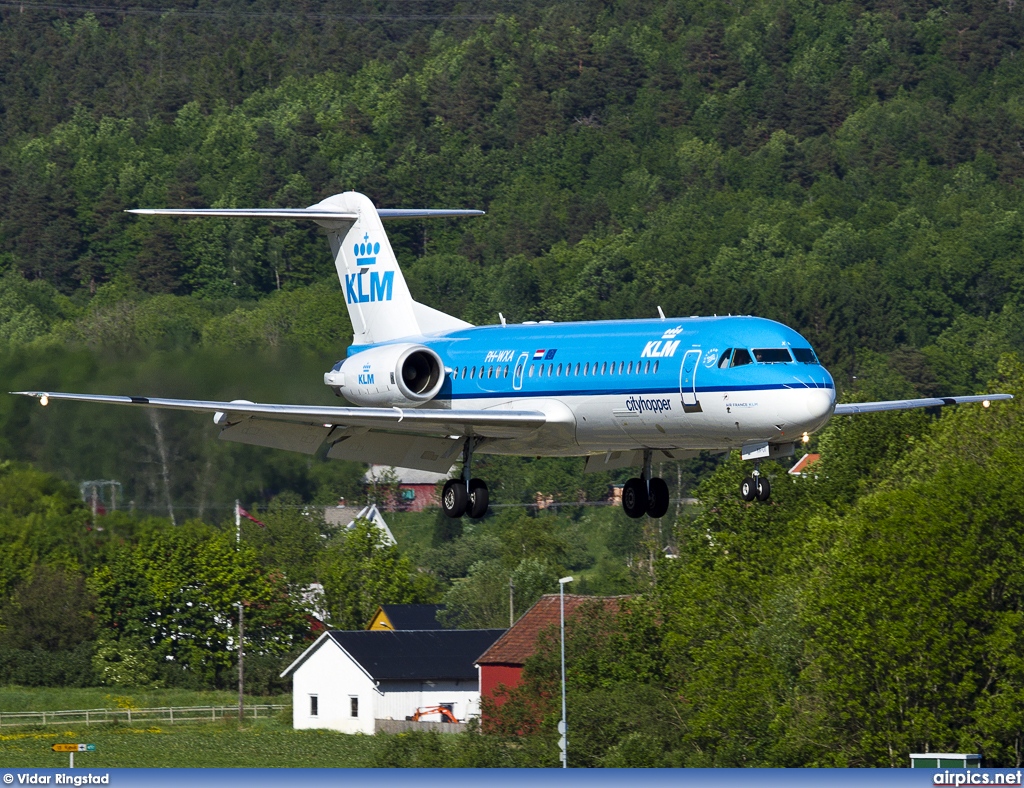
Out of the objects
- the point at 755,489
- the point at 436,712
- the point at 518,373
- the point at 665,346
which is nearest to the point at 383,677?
the point at 436,712

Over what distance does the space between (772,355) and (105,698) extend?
62.8 m

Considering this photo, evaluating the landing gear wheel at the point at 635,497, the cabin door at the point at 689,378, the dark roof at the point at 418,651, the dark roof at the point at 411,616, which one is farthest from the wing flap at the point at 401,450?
the dark roof at the point at 411,616

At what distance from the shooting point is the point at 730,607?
2594 inches

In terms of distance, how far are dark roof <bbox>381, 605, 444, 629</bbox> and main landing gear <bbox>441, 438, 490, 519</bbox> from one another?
57453mm

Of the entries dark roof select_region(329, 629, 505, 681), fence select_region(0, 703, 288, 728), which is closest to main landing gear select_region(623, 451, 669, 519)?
dark roof select_region(329, 629, 505, 681)

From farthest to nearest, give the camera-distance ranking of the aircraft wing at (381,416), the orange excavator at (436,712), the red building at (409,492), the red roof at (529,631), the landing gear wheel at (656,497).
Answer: the red building at (409,492) → the orange excavator at (436,712) → the red roof at (529,631) → the landing gear wheel at (656,497) → the aircraft wing at (381,416)

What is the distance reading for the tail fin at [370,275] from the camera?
143 feet

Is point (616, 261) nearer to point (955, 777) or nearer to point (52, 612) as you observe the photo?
point (52, 612)

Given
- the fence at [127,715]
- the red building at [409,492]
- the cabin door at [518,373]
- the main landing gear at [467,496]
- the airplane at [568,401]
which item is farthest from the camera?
the red building at [409,492]

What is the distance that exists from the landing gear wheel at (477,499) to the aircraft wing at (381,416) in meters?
0.96

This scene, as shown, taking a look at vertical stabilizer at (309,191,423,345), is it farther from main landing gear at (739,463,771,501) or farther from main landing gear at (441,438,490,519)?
main landing gear at (739,463,771,501)

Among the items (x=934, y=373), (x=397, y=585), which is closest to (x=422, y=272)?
(x=934, y=373)

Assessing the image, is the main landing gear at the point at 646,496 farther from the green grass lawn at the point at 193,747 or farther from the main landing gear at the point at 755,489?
the green grass lawn at the point at 193,747

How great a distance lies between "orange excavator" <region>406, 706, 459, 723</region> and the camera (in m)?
81.1
